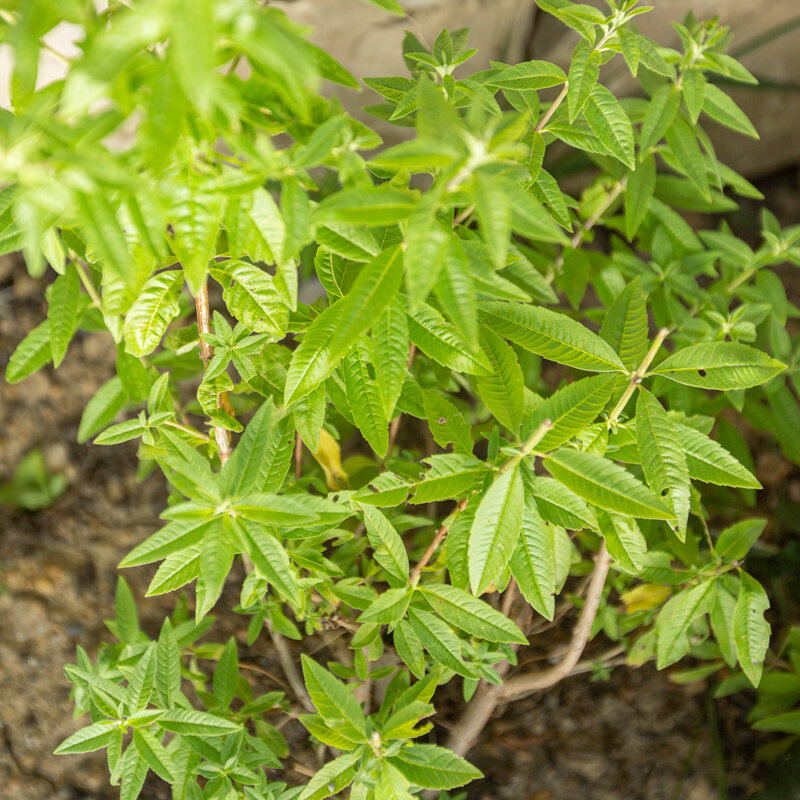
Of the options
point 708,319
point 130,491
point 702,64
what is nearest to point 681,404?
point 708,319

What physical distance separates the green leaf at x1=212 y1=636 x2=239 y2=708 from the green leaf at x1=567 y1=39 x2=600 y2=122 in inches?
38.1

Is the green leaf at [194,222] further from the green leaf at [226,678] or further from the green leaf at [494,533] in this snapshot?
the green leaf at [226,678]

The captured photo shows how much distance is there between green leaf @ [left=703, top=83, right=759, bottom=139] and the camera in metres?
1.05

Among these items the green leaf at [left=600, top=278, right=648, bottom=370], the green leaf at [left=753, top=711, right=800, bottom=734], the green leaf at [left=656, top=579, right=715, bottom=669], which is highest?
the green leaf at [left=600, top=278, right=648, bottom=370]

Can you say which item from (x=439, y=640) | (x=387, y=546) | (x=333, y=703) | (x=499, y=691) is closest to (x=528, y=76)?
(x=387, y=546)

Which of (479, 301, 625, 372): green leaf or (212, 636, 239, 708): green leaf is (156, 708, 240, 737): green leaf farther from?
(479, 301, 625, 372): green leaf

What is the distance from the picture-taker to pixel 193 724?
952 mm

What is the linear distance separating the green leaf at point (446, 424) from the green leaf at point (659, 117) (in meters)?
0.51

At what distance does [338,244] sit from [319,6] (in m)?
1.31

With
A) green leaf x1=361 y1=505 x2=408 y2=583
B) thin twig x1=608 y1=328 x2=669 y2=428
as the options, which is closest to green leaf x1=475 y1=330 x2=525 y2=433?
thin twig x1=608 y1=328 x2=669 y2=428

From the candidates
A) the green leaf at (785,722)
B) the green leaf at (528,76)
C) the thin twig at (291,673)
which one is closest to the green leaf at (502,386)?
the green leaf at (528,76)

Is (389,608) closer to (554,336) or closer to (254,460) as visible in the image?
(254,460)

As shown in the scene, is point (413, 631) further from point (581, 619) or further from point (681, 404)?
point (681, 404)

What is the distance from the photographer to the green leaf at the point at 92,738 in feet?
3.00
